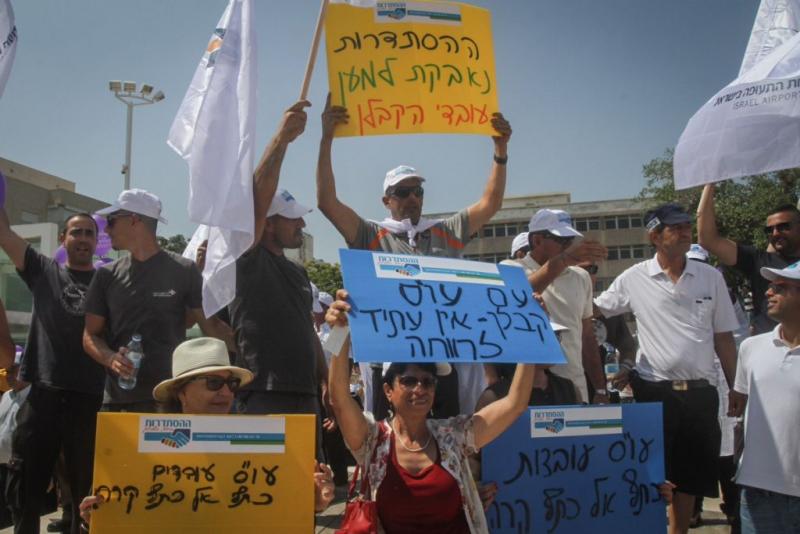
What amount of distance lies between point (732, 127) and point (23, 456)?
182 inches

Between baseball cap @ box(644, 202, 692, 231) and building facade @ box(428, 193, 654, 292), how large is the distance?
186ft

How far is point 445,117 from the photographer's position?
420 cm

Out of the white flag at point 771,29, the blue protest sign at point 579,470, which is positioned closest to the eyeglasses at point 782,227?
the white flag at point 771,29

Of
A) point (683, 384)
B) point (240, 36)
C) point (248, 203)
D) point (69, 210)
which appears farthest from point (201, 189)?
point (69, 210)

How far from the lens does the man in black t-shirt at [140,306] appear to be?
13.0 ft

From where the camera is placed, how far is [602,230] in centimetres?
6344

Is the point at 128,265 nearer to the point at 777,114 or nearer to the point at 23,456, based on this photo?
the point at 23,456

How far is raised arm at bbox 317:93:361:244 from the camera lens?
4.03 meters

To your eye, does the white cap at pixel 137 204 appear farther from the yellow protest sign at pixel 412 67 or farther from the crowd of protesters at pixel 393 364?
the yellow protest sign at pixel 412 67

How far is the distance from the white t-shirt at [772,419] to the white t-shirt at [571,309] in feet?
3.48

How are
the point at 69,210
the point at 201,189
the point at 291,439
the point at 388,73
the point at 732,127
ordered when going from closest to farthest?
the point at 291,439
the point at 201,189
the point at 388,73
the point at 732,127
the point at 69,210

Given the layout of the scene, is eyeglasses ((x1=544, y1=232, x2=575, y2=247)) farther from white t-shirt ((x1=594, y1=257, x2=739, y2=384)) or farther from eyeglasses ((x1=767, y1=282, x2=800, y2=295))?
eyeglasses ((x1=767, y1=282, x2=800, y2=295))

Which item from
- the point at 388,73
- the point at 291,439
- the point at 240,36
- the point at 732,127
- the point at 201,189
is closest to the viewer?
the point at 291,439

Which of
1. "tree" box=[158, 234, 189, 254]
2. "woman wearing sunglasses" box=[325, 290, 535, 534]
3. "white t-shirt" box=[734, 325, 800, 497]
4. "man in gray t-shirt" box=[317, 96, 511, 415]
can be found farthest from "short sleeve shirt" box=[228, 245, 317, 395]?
"tree" box=[158, 234, 189, 254]
